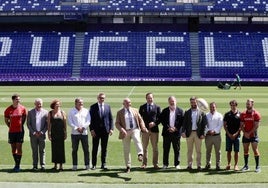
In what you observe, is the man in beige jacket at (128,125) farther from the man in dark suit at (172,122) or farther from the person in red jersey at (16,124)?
the person in red jersey at (16,124)

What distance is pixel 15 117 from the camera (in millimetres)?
11773

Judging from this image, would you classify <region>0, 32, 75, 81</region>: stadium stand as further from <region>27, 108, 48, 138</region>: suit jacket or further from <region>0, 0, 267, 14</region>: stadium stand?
<region>27, 108, 48, 138</region>: suit jacket

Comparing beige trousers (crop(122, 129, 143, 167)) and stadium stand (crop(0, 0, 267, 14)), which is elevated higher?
stadium stand (crop(0, 0, 267, 14))

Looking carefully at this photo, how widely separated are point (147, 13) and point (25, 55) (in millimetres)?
13814

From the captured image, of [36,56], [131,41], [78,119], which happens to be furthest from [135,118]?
[131,41]

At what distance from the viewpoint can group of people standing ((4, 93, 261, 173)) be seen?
11617 mm

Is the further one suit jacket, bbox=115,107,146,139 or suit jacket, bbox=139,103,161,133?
suit jacket, bbox=139,103,161,133

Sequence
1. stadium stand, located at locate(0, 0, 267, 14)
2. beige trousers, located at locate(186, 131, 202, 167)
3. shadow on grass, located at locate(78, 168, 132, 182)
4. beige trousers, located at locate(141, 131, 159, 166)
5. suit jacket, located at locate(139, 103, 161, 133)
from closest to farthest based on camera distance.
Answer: shadow on grass, located at locate(78, 168, 132, 182), beige trousers, located at locate(186, 131, 202, 167), suit jacket, located at locate(139, 103, 161, 133), beige trousers, located at locate(141, 131, 159, 166), stadium stand, located at locate(0, 0, 267, 14)

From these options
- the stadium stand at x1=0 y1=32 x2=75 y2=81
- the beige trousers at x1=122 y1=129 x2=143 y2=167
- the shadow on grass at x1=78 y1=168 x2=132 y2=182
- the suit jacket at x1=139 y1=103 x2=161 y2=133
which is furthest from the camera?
the stadium stand at x1=0 y1=32 x2=75 y2=81

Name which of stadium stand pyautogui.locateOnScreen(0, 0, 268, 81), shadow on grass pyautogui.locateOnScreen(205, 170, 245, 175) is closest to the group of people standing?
shadow on grass pyautogui.locateOnScreen(205, 170, 245, 175)

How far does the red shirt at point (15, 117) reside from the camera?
463 inches

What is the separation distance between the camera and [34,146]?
39.1 feet

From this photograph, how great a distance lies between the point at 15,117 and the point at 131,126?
9.51 feet

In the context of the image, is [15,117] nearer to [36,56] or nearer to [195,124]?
[195,124]
